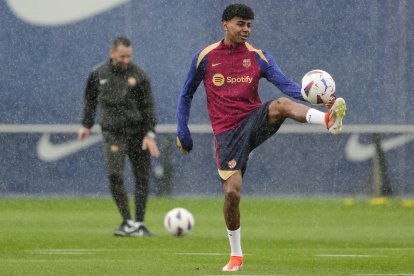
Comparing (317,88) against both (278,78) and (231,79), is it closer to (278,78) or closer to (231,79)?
(278,78)

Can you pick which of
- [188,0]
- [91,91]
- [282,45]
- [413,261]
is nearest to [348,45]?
[282,45]

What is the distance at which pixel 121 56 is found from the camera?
50.4ft

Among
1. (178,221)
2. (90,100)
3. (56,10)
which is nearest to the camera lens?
(178,221)

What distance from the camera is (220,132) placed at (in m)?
11.2

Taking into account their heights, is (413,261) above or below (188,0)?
below

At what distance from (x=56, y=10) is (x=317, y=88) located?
11.1m

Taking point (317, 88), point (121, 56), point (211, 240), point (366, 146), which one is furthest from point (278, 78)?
point (366, 146)

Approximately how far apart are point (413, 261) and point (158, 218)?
6985 millimetres

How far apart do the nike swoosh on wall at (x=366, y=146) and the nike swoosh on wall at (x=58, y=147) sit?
157 inches

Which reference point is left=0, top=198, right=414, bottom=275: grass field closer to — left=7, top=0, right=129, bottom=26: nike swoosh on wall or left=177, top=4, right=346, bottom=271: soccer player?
left=177, top=4, right=346, bottom=271: soccer player

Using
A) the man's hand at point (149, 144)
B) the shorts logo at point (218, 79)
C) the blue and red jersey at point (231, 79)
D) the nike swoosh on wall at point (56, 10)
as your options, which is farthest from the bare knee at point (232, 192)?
the nike swoosh on wall at point (56, 10)

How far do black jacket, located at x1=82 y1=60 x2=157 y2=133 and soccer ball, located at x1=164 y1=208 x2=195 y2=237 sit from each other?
1.37 metres

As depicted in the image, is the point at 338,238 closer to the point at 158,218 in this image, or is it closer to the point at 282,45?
the point at 158,218

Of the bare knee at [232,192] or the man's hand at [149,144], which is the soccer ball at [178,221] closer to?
the man's hand at [149,144]
